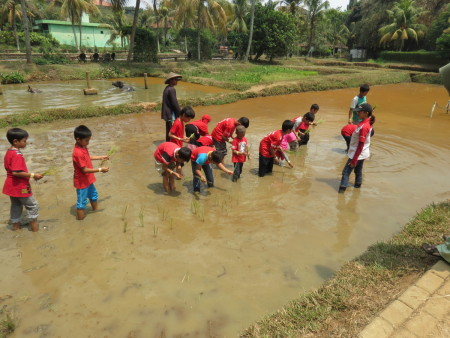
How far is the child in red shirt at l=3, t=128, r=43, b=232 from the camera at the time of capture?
3629mm

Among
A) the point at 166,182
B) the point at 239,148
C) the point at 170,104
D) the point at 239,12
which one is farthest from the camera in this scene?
the point at 239,12

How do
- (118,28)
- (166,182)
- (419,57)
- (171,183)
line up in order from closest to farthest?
(166,182), (171,183), (419,57), (118,28)

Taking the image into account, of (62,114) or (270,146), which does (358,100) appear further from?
(62,114)

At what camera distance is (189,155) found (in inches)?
175

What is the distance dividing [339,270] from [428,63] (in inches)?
1407

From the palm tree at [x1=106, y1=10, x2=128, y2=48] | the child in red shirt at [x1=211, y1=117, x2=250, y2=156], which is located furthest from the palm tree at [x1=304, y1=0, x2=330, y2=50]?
the child in red shirt at [x1=211, y1=117, x2=250, y2=156]

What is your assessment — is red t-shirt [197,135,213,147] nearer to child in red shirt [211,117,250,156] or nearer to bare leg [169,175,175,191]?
child in red shirt [211,117,250,156]

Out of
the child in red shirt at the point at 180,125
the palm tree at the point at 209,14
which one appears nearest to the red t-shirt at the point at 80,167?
the child in red shirt at the point at 180,125

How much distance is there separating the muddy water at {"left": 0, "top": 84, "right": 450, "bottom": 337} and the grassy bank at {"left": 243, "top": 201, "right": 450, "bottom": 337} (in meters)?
0.22

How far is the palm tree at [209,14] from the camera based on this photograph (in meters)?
24.9

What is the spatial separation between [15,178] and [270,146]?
394 cm

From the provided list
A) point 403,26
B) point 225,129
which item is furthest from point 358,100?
point 403,26

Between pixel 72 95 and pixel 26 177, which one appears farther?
pixel 72 95

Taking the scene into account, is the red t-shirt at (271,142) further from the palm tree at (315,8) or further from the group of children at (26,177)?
the palm tree at (315,8)
